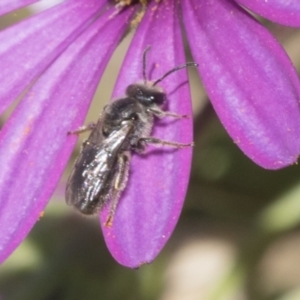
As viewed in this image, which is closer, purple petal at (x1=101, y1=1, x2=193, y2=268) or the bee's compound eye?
purple petal at (x1=101, y1=1, x2=193, y2=268)

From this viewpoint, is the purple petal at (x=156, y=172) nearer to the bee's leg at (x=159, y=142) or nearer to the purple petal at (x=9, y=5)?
the bee's leg at (x=159, y=142)

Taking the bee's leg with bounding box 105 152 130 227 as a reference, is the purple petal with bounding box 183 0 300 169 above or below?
above

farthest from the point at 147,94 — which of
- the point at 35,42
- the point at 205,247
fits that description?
the point at 205,247

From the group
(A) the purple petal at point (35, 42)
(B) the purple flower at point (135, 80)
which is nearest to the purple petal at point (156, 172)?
(B) the purple flower at point (135, 80)

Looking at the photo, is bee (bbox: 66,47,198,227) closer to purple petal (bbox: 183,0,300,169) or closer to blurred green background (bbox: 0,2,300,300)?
purple petal (bbox: 183,0,300,169)

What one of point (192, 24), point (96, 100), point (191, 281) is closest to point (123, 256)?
point (192, 24)

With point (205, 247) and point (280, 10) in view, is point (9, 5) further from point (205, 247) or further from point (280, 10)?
point (205, 247)

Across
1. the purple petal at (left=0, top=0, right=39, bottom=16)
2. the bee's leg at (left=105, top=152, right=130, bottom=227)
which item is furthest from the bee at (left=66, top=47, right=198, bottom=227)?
the purple petal at (left=0, top=0, right=39, bottom=16)

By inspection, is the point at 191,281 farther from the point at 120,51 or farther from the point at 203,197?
the point at 120,51
